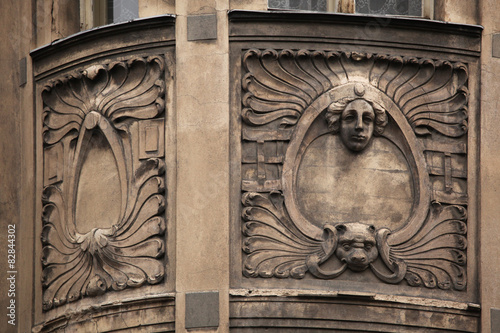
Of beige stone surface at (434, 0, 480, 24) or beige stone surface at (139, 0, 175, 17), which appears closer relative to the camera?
beige stone surface at (139, 0, 175, 17)

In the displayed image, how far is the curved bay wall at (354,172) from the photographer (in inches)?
776

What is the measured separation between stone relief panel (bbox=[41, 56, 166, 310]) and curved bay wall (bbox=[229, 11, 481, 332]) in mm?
1003

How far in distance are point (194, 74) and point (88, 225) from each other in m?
2.30

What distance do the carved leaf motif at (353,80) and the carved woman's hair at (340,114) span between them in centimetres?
24

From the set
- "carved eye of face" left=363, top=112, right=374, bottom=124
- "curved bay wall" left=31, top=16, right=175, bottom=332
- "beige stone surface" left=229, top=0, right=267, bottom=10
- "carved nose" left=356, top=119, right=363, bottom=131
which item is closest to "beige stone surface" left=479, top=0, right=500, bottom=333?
"carved eye of face" left=363, top=112, right=374, bottom=124

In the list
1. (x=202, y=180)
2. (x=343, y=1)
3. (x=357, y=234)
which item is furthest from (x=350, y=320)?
(x=343, y=1)

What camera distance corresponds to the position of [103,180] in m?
20.5

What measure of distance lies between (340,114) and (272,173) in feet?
3.63

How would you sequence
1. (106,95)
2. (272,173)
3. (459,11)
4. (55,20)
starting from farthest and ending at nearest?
1. (55,20)
2. (459,11)
3. (106,95)
4. (272,173)

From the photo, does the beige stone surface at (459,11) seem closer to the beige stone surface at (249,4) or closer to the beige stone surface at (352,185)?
the beige stone surface at (352,185)

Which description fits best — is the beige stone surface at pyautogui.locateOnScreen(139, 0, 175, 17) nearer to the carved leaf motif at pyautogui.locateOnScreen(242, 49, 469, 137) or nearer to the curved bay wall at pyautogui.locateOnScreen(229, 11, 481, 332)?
the curved bay wall at pyautogui.locateOnScreen(229, 11, 481, 332)

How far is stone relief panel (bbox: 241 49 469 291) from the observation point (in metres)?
19.8

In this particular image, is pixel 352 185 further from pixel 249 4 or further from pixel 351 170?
pixel 249 4

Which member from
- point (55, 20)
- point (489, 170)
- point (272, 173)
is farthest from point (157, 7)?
point (489, 170)
